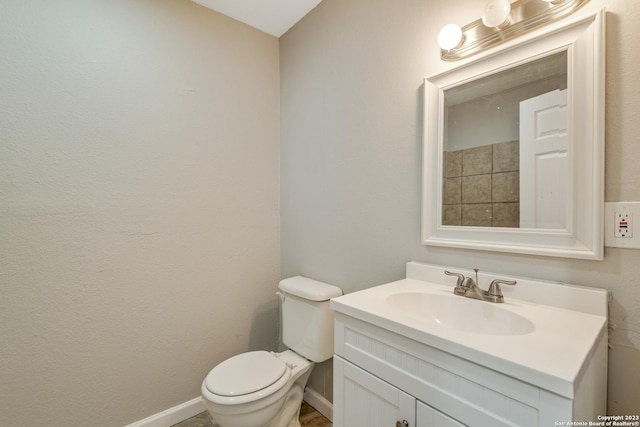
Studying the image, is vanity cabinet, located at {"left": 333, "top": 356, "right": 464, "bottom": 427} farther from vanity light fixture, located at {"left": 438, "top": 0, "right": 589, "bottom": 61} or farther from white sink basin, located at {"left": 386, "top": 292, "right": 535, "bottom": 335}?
vanity light fixture, located at {"left": 438, "top": 0, "right": 589, "bottom": 61}

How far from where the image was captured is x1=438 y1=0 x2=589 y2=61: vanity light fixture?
36.4 inches

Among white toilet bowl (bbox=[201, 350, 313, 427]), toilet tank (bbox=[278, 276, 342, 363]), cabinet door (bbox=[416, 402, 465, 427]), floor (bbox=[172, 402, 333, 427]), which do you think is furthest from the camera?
floor (bbox=[172, 402, 333, 427])

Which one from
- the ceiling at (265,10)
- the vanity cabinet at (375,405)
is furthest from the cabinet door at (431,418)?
the ceiling at (265,10)

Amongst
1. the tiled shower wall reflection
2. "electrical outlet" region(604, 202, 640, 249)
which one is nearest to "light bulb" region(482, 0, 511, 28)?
the tiled shower wall reflection

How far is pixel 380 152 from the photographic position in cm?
142

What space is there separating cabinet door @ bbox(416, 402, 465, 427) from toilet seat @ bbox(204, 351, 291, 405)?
2.38 ft

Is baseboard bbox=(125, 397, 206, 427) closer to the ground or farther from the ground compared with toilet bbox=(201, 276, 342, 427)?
closer to the ground

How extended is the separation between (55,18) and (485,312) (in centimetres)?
217

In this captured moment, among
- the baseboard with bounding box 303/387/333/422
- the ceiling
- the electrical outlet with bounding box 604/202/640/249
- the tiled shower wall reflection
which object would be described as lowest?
the baseboard with bounding box 303/387/333/422

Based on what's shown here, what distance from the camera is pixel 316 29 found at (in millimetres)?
1760

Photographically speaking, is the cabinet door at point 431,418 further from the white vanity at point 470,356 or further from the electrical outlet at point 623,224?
the electrical outlet at point 623,224

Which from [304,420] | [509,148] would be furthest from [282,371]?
[509,148]

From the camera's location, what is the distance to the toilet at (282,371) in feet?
3.99

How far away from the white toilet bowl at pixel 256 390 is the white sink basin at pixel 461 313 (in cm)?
70
